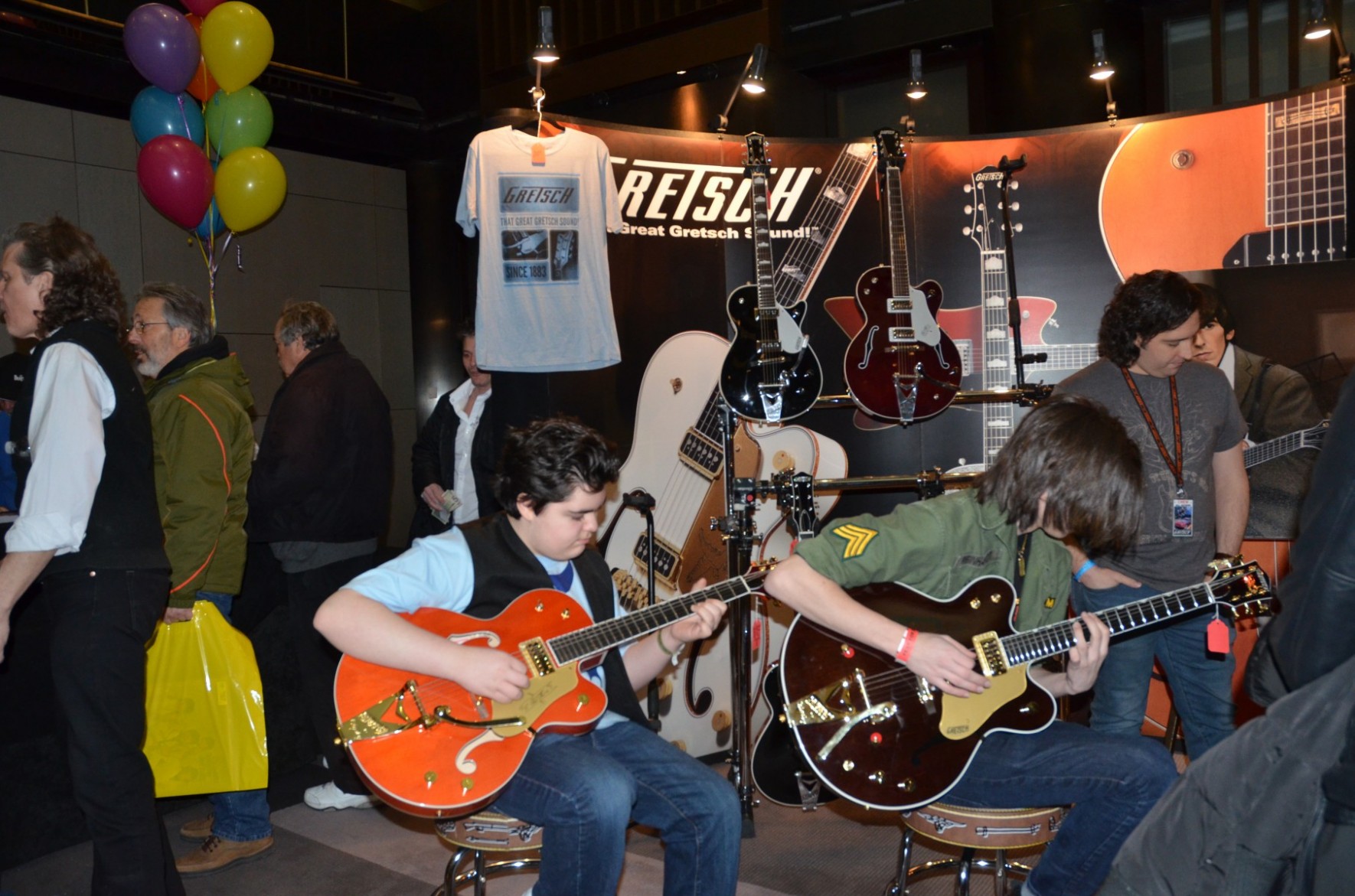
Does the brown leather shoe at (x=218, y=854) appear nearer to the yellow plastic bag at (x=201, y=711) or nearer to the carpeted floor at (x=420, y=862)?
the carpeted floor at (x=420, y=862)

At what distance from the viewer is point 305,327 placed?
370 cm

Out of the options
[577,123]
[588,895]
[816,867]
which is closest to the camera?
[588,895]

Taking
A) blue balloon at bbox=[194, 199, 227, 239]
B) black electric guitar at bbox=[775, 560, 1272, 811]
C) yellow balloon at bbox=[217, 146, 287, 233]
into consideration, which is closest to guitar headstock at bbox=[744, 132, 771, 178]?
black electric guitar at bbox=[775, 560, 1272, 811]

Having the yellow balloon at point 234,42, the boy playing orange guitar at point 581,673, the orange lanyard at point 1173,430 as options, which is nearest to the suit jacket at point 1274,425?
the orange lanyard at point 1173,430

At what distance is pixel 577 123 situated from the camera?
3895 millimetres

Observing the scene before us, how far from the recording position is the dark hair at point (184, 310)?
3.16 meters

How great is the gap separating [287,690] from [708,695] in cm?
154

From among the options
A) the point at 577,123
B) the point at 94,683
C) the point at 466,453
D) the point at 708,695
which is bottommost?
the point at 708,695

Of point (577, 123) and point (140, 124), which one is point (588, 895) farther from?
point (140, 124)

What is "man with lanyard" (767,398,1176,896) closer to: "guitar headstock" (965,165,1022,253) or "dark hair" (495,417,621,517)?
"dark hair" (495,417,621,517)

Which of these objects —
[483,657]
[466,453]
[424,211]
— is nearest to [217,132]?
[424,211]

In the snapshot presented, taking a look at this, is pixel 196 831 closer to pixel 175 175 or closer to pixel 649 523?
pixel 649 523

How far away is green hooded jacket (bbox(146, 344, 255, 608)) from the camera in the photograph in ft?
9.96

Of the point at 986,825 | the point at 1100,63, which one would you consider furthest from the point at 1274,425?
the point at 986,825
